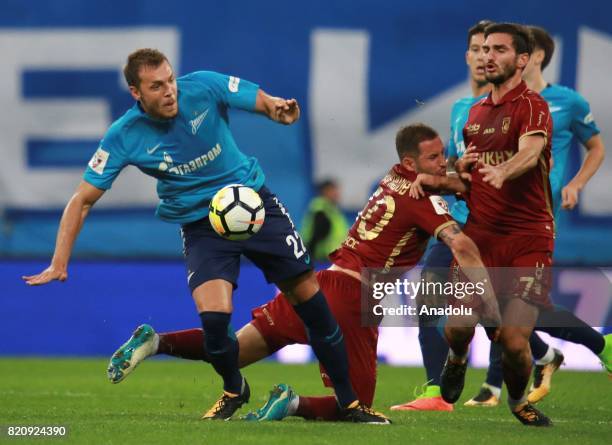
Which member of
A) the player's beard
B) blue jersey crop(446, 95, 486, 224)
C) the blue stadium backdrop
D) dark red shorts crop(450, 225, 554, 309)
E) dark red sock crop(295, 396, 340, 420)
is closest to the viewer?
dark red shorts crop(450, 225, 554, 309)

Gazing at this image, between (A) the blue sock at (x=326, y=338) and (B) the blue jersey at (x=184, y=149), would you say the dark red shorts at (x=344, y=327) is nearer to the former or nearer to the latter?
(A) the blue sock at (x=326, y=338)

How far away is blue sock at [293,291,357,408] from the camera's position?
669cm

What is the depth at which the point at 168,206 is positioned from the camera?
7055 millimetres

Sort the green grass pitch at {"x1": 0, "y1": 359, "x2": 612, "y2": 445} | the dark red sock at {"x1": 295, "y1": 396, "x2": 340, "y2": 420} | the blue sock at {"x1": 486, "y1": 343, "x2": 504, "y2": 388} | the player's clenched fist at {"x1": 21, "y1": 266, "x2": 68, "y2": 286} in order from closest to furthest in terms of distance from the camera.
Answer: the green grass pitch at {"x1": 0, "y1": 359, "x2": 612, "y2": 445}, the player's clenched fist at {"x1": 21, "y1": 266, "x2": 68, "y2": 286}, the dark red sock at {"x1": 295, "y1": 396, "x2": 340, "y2": 420}, the blue sock at {"x1": 486, "y1": 343, "x2": 504, "y2": 388}

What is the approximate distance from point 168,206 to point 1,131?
269 inches

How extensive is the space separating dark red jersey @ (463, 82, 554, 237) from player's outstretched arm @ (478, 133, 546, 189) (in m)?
0.14

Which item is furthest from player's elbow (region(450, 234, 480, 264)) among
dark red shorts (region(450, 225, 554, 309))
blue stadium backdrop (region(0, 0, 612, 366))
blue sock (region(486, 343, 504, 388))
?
blue stadium backdrop (region(0, 0, 612, 366))

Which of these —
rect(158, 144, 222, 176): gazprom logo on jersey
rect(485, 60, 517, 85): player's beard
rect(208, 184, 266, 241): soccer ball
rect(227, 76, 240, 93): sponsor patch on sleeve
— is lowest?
rect(208, 184, 266, 241): soccer ball

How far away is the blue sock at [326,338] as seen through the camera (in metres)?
6.69

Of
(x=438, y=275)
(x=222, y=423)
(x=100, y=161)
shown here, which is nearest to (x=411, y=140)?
(x=438, y=275)

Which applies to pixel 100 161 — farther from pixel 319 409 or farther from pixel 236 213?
pixel 319 409

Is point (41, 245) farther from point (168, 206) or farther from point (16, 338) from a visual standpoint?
point (168, 206)

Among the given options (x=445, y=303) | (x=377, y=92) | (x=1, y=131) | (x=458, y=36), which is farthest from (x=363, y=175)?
(x=445, y=303)

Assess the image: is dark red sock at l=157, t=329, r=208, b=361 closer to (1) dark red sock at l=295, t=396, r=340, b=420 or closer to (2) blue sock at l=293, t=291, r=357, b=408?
(1) dark red sock at l=295, t=396, r=340, b=420
